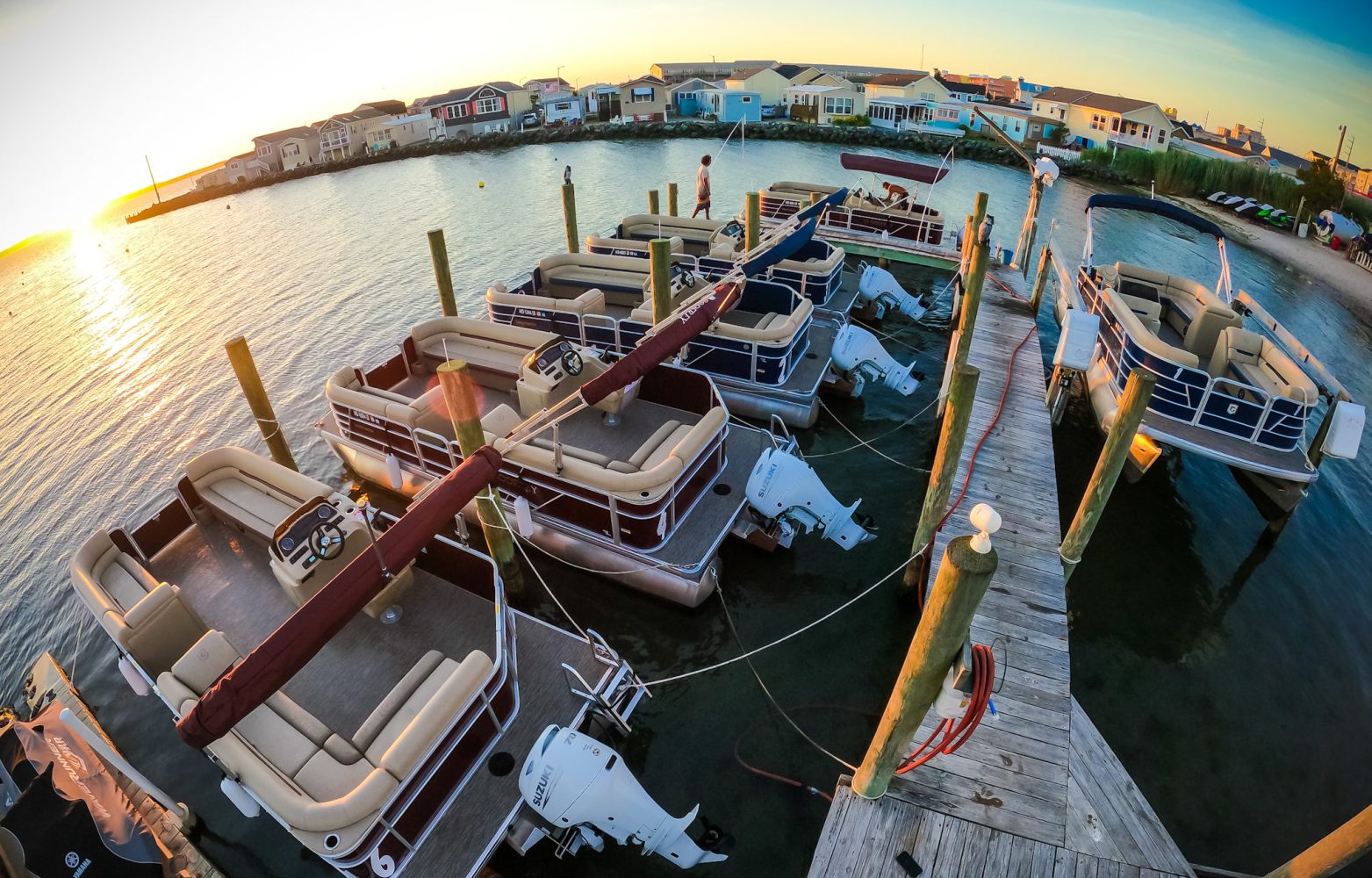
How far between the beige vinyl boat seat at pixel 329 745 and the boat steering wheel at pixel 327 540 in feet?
3.82

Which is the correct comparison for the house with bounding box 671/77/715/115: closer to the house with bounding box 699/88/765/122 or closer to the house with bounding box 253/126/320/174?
the house with bounding box 699/88/765/122

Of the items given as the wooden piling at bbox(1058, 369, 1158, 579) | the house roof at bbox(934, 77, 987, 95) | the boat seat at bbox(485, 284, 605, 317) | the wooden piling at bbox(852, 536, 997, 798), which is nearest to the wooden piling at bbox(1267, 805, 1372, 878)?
the wooden piling at bbox(852, 536, 997, 798)

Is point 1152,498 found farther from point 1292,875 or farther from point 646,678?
point 646,678

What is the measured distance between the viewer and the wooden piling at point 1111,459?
698 centimetres

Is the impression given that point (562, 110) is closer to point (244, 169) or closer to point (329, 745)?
point (244, 169)

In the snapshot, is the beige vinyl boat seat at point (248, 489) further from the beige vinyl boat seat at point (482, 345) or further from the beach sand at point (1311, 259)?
the beach sand at point (1311, 259)

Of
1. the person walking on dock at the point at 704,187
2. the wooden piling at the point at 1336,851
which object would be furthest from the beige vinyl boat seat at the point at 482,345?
the wooden piling at the point at 1336,851

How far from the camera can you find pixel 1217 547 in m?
10.3

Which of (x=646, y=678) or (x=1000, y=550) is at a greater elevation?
(x=1000, y=550)

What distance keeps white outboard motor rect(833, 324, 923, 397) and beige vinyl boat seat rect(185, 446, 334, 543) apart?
930 centimetres

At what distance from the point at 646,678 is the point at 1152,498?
965 centimetres

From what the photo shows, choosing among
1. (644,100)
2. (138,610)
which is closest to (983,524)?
(138,610)

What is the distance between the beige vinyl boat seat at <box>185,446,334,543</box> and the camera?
7.96 m

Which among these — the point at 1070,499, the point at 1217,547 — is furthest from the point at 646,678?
the point at 1217,547
